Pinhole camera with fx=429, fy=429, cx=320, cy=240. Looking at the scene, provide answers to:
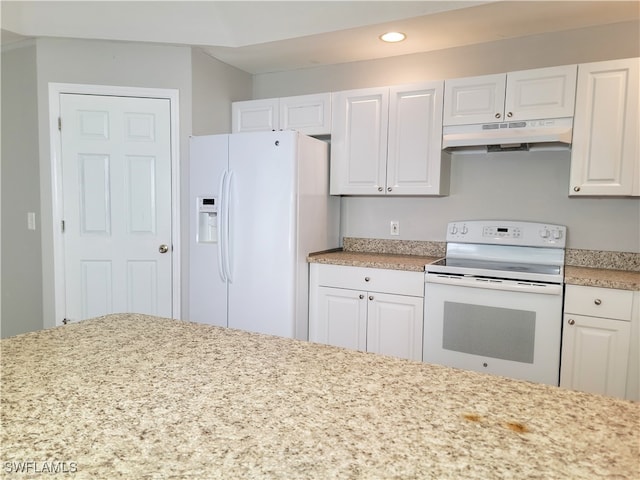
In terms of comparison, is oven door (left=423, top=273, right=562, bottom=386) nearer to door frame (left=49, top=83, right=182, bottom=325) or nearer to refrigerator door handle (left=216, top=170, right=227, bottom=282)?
refrigerator door handle (left=216, top=170, right=227, bottom=282)

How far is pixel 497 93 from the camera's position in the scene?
2.59 m

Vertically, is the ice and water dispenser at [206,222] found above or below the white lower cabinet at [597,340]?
above

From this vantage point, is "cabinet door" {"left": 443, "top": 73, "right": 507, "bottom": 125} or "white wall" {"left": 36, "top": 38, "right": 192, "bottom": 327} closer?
"cabinet door" {"left": 443, "top": 73, "right": 507, "bottom": 125}

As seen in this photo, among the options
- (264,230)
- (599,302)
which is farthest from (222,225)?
(599,302)

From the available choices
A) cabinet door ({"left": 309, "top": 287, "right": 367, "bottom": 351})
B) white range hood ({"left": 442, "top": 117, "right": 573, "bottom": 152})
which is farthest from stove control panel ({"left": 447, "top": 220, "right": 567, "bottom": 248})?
cabinet door ({"left": 309, "top": 287, "right": 367, "bottom": 351})

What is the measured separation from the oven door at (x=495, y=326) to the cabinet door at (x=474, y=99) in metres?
1.00

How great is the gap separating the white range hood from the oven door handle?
2.68ft

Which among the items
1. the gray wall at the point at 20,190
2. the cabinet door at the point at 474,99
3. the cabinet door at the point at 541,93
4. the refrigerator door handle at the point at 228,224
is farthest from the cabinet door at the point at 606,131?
the gray wall at the point at 20,190

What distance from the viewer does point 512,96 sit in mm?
2555

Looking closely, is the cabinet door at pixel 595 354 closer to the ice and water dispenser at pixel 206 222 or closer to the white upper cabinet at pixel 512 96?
the white upper cabinet at pixel 512 96

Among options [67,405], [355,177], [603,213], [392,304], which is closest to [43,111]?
[355,177]

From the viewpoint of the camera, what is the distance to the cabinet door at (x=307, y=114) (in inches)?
122

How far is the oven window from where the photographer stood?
2.32m

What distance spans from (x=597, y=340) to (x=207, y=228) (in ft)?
8.08
